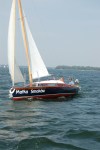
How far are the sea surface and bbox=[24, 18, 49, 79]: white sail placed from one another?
6406mm

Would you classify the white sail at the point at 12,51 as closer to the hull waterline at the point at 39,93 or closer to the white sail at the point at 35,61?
the hull waterline at the point at 39,93

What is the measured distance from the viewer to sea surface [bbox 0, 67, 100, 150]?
17.8 metres

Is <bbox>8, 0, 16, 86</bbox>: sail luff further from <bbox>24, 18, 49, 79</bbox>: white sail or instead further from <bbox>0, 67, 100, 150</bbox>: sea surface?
<bbox>0, 67, 100, 150</bbox>: sea surface

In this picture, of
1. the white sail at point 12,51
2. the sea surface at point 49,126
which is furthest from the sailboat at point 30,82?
the sea surface at point 49,126

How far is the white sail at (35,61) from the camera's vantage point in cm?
4038

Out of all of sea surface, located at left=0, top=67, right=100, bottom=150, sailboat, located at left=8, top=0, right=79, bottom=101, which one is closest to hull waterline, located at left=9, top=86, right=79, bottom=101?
sailboat, located at left=8, top=0, right=79, bottom=101

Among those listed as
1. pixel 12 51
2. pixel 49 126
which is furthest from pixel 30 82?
pixel 49 126

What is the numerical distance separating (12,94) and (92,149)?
21.8 m

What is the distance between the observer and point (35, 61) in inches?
1612

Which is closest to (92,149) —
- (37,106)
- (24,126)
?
(24,126)

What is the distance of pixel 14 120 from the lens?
978 inches

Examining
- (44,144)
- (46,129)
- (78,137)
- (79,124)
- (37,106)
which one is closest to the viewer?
(44,144)

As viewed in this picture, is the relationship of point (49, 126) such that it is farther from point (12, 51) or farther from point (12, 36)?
point (12, 36)

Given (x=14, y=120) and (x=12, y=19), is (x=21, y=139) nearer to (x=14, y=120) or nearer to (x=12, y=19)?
(x=14, y=120)
